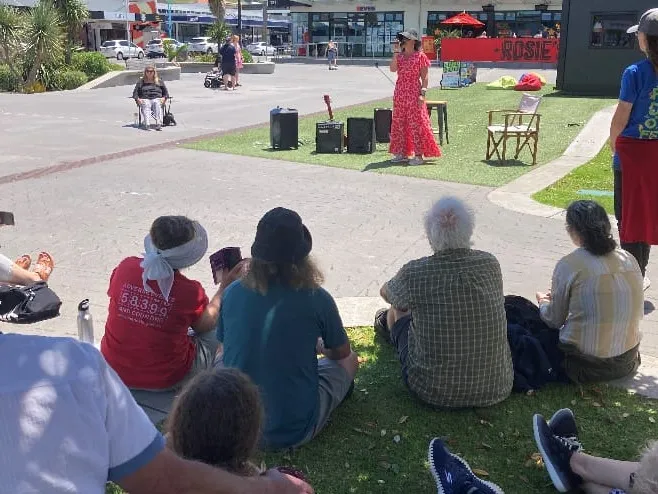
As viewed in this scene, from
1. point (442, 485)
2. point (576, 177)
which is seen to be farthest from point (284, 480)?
point (576, 177)

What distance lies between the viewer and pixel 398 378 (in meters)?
4.16

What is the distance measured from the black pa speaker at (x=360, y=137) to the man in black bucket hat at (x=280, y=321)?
893 cm

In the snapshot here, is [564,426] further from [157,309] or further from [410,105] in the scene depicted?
Result: [410,105]

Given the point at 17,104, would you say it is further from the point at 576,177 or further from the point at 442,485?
the point at 442,485

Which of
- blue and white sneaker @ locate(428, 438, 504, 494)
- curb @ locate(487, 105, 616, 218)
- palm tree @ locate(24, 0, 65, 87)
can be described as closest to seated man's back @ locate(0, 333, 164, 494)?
blue and white sneaker @ locate(428, 438, 504, 494)

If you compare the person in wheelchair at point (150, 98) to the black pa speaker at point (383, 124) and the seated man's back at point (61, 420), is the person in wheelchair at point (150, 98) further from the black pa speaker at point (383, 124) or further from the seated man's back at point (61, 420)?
the seated man's back at point (61, 420)

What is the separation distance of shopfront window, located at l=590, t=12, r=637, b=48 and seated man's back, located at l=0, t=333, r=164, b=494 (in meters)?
22.1

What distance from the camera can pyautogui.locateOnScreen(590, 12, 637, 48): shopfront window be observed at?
20.7 meters

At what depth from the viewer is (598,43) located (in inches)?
835

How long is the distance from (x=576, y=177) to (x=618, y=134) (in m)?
5.15

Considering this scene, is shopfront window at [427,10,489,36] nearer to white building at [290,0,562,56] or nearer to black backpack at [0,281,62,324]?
white building at [290,0,562,56]

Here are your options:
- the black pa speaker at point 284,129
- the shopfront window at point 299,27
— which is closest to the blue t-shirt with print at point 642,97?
the black pa speaker at point 284,129

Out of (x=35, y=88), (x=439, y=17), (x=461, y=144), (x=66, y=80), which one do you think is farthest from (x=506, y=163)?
(x=439, y=17)

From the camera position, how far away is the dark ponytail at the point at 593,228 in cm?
375
